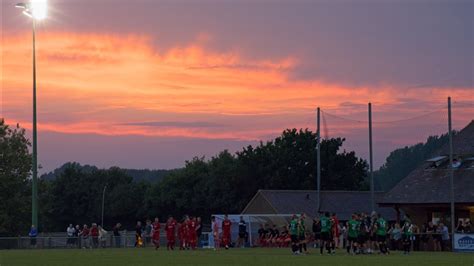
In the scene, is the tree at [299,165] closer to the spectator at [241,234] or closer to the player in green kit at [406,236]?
the spectator at [241,234]

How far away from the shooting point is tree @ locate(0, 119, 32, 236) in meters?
80.0

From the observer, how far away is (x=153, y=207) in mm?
117750

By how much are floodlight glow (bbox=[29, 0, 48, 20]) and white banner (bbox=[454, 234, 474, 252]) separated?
79.6 feet

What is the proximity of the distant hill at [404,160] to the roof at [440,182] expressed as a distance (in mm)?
1609

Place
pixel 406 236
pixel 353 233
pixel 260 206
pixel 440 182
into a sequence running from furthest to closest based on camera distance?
pixel 260 206 < pixel 440 182 < pixel 406 236 < pixel 353 233

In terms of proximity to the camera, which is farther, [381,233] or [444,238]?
[444,238]

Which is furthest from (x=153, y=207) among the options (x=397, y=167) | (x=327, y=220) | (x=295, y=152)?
(x=327, y=220)

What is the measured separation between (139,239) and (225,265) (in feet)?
97.5

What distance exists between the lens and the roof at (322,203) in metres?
75.9

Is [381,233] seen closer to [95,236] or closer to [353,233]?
[353,233]

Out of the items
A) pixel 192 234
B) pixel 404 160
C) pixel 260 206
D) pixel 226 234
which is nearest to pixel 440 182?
pixel 226 234

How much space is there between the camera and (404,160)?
84.8 metres

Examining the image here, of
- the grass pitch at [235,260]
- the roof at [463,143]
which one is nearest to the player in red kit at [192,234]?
the grass pitch at [235,260]

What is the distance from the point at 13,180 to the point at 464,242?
46.1 m
